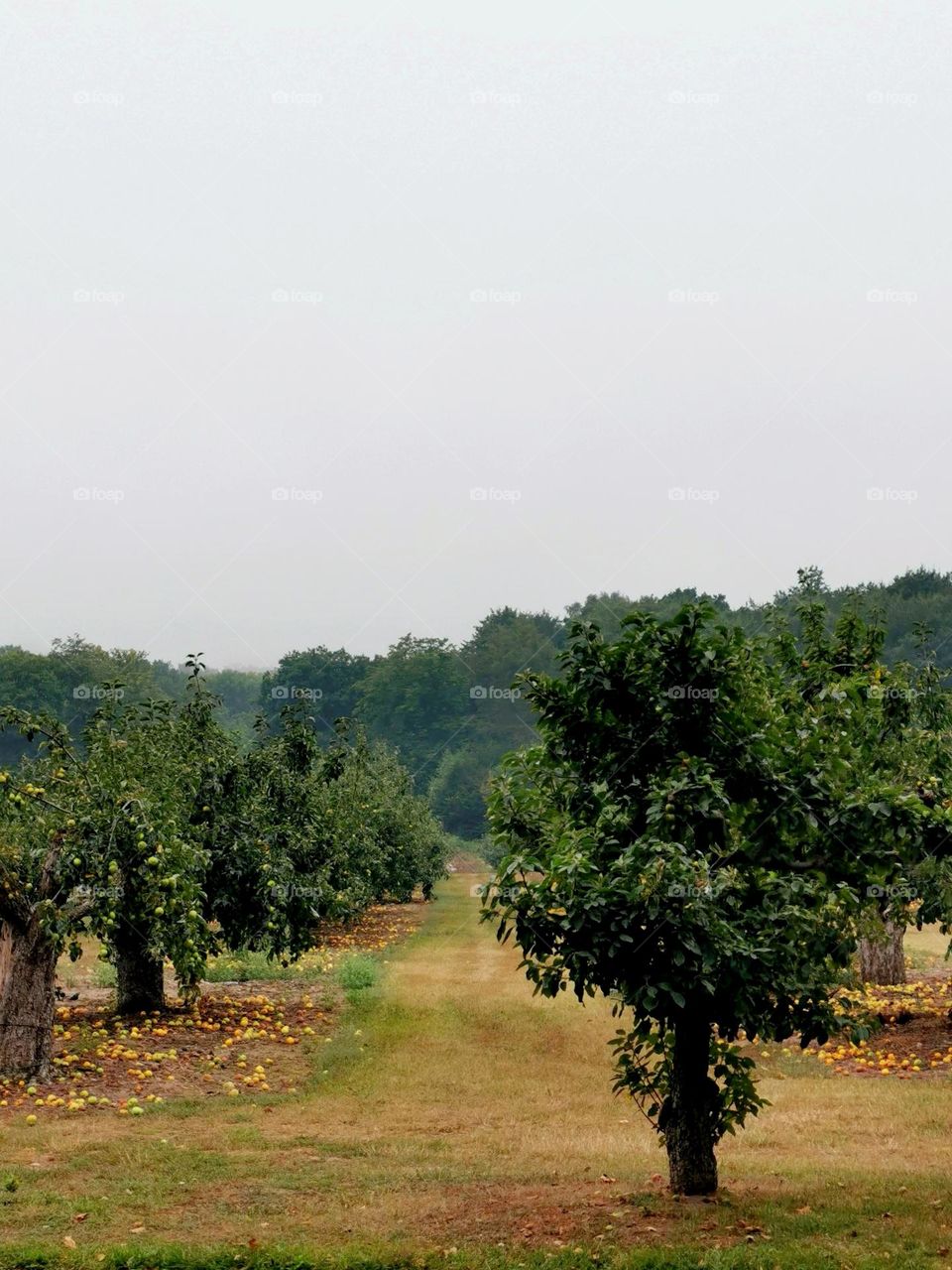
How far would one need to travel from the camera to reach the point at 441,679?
13538 centimetres

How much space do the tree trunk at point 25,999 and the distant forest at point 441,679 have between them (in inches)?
Answer: 3071

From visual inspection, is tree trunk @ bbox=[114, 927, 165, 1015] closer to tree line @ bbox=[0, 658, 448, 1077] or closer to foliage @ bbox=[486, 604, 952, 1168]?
tree line @ bbox=[0, 658, 448, 1077]

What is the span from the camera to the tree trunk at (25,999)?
17.0 metres

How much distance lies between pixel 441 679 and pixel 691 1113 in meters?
124

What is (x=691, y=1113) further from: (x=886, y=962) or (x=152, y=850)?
(x=886, y=962)

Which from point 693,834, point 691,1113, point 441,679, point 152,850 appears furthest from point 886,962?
point 441,679

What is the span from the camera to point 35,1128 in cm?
1516

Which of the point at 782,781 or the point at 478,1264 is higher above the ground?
the point at 782,781

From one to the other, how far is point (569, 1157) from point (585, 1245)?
13.4 ft

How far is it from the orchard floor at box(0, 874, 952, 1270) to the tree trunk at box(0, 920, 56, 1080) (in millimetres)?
1560

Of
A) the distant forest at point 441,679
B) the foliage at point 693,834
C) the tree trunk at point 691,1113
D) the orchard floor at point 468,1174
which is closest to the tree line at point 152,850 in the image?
the orchard floor at point 468,1174

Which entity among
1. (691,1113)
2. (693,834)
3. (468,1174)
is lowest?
(468,1174)

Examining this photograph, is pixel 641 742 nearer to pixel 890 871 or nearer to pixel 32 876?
pixel 890 871

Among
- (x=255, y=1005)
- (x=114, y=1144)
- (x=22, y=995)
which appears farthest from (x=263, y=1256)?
(x=255, y=1005)
